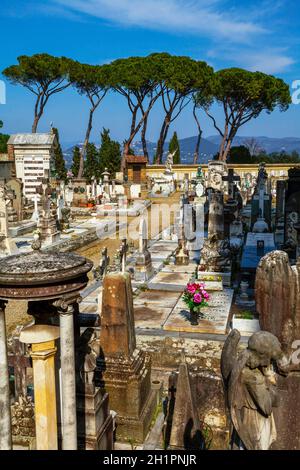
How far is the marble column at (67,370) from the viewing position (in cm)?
411

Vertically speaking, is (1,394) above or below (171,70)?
below

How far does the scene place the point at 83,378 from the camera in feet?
16.6

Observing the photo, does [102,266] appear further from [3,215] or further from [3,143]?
[3,143]

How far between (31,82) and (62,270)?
46.1 metres

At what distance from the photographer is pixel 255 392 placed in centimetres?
343

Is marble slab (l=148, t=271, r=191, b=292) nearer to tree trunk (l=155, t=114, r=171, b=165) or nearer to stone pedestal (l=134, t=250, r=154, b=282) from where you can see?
stone pedestal (l=134, t=250, r=154, b=282)

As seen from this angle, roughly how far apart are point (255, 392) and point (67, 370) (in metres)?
1.78

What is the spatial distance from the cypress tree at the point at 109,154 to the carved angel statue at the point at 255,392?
45.1m

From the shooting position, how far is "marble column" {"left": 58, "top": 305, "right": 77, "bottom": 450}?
4105mm

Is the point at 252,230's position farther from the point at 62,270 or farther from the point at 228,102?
the point at 228,102

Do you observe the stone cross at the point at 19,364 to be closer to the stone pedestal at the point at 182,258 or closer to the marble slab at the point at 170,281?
the marble slab at the point at 170,281

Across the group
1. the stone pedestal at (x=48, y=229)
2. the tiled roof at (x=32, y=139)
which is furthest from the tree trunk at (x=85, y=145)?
the stone pedestal at (x=48, y=229)

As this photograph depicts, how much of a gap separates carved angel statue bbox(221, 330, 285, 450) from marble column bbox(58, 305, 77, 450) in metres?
1.55
